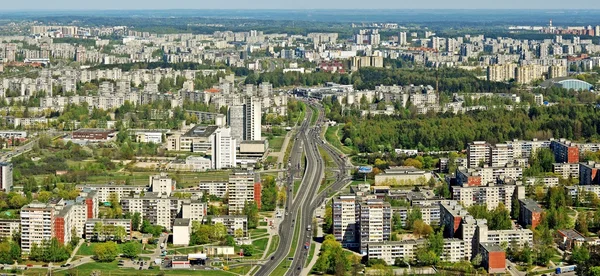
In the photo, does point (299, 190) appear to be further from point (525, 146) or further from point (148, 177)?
point (525, 146)

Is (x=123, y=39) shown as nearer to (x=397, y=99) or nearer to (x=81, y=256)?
(x=397, y=99)

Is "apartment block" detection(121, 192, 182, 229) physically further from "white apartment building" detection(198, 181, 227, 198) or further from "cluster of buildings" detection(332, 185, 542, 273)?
"cluster of buildings" detection(332, 185, 542, 273)

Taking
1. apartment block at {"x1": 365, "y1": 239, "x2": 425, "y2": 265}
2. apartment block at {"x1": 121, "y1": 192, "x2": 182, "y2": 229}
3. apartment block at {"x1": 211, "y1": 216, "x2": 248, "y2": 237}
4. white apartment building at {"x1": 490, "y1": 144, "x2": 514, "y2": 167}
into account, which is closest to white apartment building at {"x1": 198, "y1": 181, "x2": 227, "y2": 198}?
apartment block at {"x1": 121, "y1": 192, "x2": 182, "y2": 229}

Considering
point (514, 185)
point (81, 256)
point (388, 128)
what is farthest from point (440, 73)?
point (81, 256)

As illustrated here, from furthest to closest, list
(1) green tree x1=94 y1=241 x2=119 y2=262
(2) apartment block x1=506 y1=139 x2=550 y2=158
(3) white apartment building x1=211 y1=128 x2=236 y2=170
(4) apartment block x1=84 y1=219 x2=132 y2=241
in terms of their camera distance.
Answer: (2) apartment block x1=506 y1=139 x2=550 y2=158
(3) white apartment building x1=211 y1=128 x2=236 y2=170
(4) apartment block x1=84 y1=219 x2=132 y2=241
(1) green tree x1=94 y1=241 x2=119 y2=262

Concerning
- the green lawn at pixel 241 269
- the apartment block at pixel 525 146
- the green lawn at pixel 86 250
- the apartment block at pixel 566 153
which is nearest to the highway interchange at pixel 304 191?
the green lawn at pixel 241 269

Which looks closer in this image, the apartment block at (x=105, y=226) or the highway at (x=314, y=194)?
the highway at (x=314, y=194)

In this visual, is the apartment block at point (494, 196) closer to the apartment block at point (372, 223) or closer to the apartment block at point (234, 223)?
the apartment block at point (372, 223)

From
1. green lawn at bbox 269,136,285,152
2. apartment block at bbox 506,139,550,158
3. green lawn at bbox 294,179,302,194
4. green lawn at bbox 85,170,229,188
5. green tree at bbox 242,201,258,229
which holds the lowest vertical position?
green lawn at bbox 269,136,285,152
